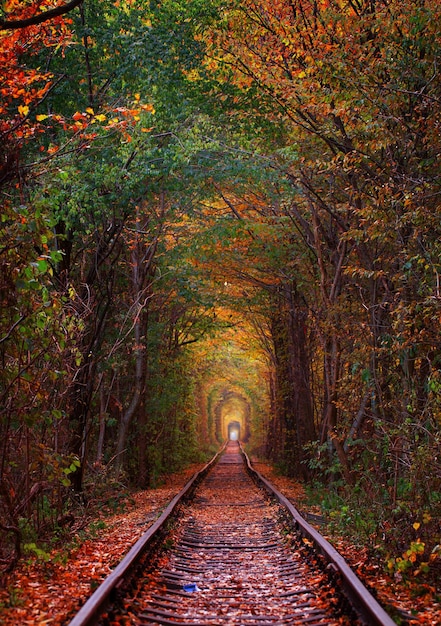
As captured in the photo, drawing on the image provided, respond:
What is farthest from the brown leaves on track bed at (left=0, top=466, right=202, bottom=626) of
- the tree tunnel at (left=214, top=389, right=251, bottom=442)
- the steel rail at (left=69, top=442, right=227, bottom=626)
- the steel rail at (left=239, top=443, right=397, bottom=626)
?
the tree tunnel at (left=214, top=389, right=251, bottom=442)

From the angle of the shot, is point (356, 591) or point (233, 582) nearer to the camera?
point (356, 591)

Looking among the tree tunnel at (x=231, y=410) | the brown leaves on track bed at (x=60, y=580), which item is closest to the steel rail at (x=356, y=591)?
the brown leaves on track bed at (x=60, y=580)

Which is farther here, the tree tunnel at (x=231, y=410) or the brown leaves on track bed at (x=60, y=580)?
the tree tunnel at (x=231, y=410)

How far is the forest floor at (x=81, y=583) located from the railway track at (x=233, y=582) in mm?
271

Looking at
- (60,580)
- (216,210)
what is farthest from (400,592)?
(216,210)

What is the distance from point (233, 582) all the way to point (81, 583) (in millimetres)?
1553

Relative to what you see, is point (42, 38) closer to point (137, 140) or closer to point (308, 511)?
point (137, 140)

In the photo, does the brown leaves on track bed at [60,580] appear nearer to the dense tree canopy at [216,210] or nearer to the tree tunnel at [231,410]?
the dense tree canopy at [216,210]

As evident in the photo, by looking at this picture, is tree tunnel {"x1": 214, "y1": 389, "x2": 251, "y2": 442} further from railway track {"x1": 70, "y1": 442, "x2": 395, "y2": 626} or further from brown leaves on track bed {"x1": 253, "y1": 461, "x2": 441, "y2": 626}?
brown leaves on track bed {"x1": 253, "y1": 461, "x2": 441, "y2": 626}

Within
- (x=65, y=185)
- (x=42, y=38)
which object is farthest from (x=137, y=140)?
(x=42, y=38)

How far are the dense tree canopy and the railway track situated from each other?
902 millimetres

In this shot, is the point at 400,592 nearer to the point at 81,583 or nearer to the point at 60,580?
the point at 81,583

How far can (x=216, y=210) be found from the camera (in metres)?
18.1

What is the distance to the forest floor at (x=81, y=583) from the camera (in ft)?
16.1
